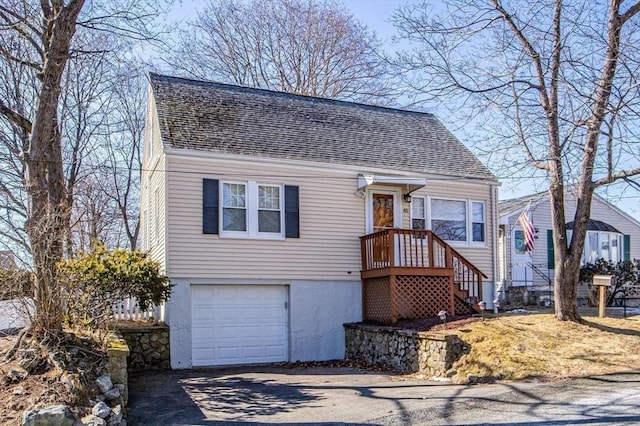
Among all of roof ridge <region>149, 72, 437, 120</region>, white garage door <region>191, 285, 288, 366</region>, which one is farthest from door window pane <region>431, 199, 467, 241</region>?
white garage door <region>191, 285, 288, 366</region>

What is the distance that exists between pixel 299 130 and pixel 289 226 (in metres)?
2.89

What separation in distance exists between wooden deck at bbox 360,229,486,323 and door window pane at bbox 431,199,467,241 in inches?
40.4

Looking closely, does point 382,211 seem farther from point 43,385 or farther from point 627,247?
point 627,247

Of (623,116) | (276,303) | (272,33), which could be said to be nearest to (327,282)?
(276,303)

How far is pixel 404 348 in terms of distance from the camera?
1212cm

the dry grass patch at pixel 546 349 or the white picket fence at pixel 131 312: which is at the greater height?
the white picket fence at pixel 131 312

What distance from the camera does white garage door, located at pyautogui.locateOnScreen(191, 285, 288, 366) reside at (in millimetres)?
13344

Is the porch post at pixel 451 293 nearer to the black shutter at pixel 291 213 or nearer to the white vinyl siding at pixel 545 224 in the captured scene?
the black shutter at pixel 291 213

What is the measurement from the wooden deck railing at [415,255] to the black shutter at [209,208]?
3702 millimetres

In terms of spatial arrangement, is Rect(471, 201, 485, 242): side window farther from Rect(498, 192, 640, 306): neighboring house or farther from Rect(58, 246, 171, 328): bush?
Rect(58, 246, 171, 328): bush

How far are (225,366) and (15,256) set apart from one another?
19.2ft

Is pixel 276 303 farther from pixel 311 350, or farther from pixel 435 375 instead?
pixel 435 375

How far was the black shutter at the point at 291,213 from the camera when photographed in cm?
1411

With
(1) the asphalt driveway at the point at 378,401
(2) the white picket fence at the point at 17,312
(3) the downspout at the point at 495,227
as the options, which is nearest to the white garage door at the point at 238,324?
(1) the asphalt driveway at the point at 378,401
